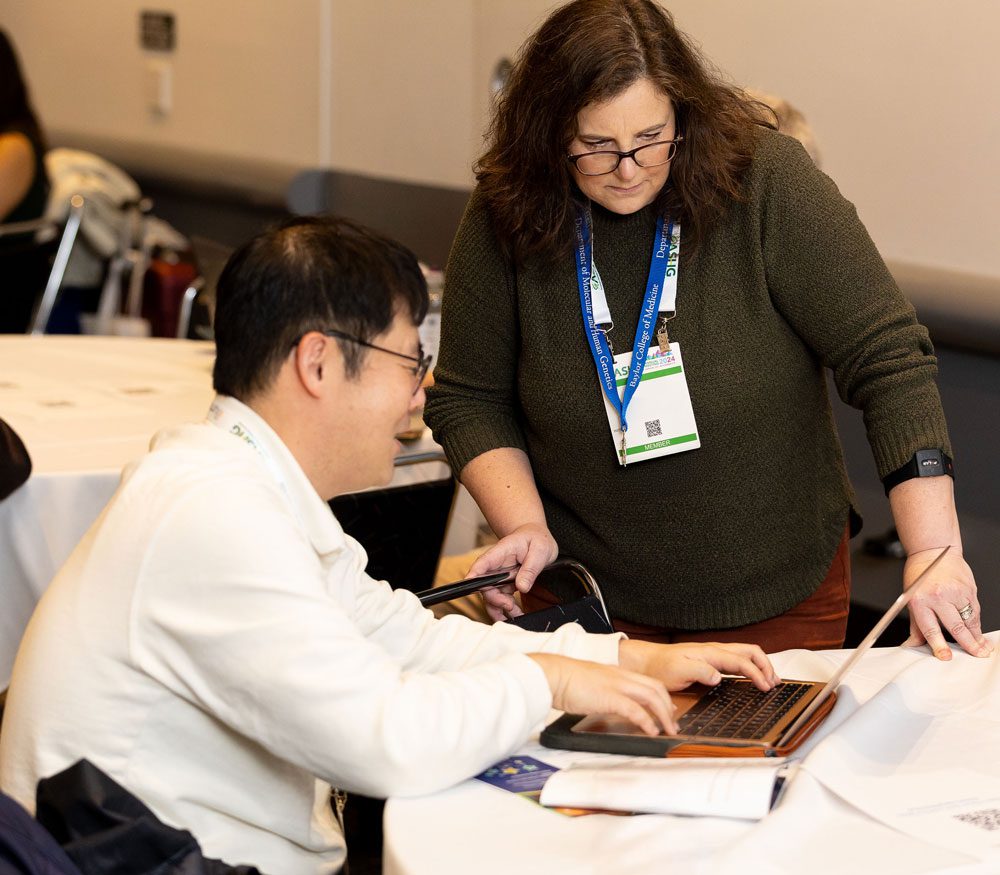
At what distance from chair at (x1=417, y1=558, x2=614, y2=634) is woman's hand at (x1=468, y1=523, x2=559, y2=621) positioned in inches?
0.8

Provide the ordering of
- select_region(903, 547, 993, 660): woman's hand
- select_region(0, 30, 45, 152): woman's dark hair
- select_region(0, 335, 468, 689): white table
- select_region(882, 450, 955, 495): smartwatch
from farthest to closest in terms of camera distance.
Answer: select_region(0, 30, 45, 152): woman's dark hair, select_region(0, 335, 468, 689): white table, select_region(882, 450, 955, 495): smartwatch, select_region(903, 547, 993, 660): woman's hand

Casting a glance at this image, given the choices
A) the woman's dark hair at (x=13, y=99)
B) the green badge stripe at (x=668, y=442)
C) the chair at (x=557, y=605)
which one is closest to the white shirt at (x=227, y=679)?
the chair at (x=557, y=605)

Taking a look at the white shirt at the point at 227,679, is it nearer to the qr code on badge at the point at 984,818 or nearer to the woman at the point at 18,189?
the qr code on badge at the point at 984,818

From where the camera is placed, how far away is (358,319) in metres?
1.38

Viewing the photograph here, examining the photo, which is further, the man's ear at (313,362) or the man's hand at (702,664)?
the man's hand at (702,664)

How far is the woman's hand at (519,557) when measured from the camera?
1.98m

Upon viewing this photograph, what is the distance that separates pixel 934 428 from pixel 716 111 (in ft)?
1.84

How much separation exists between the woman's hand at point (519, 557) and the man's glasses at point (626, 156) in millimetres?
549

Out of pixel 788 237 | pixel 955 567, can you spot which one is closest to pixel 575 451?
pixel 788 237

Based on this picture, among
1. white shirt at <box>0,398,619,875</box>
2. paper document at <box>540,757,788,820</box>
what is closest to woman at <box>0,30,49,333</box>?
white shirt at <box>0,398,619,875</box>

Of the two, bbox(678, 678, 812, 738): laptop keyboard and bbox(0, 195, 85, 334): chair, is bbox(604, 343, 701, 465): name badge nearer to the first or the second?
bbox(678, 678, 812, 738): laptop keyboard

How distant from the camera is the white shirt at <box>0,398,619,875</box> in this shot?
4.06 feet

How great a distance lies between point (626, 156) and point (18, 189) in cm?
392

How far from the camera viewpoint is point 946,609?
1664 mm
